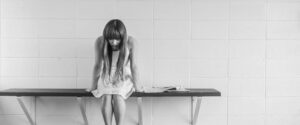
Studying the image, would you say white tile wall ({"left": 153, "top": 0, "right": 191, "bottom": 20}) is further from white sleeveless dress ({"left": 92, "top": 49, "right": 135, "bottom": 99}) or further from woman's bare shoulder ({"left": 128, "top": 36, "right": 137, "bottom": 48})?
white sleeveless dress ({"left": 92, "top": 49, "right": 135, "bottom": 99})

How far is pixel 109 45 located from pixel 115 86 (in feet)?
1.03

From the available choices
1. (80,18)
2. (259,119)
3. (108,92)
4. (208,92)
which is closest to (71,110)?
(108,92)

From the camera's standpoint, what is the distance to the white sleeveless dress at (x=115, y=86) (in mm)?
2301

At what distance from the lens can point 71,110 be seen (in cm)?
269

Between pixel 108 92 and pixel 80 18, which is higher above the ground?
pixel 80 18

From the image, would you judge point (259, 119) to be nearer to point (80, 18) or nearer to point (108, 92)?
point (108, 92)

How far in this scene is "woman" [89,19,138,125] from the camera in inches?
89.9

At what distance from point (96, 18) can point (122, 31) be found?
0.42 m

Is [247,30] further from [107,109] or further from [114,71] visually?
[107,109]

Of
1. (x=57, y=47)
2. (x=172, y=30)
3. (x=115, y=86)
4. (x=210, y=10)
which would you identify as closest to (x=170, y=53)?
(x=172, y=30)

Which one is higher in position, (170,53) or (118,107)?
(170,53)

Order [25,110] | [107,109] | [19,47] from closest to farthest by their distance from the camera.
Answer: [107,109] → [25,110] → [19,47]

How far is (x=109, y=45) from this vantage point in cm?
241

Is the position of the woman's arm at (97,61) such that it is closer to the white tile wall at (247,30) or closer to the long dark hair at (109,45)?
the long dark hair at (109,45)
